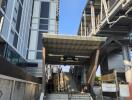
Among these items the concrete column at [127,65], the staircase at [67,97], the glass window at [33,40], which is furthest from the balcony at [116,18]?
the glass window at [33,40]

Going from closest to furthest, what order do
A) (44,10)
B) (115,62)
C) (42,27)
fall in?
(115,62)
(42,27)
(44,10)

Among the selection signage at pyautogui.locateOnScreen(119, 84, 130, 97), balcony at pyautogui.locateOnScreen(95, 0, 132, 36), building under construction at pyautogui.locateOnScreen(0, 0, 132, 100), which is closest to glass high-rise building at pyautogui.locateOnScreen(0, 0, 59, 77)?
building under construction at pyautogui.locateOnScreen(0, 0, 132, 100)

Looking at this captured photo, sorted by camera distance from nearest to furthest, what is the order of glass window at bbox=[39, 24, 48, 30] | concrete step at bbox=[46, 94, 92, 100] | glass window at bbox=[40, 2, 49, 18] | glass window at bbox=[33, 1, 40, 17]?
concrete step at bbox=[46, 94, 92, 100]
glass window at bbox=[39, 24, 48, 30]
glass window at bbox=[33, 1, 40, 17]
glass window at bbox=[40, 2, 49, 18]

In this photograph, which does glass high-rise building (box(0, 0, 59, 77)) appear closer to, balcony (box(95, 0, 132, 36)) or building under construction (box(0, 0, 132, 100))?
building under construction (box(0, 0, 132, 100))

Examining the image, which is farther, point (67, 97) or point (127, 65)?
point (127, 65)

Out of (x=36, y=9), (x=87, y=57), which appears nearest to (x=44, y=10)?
(x=36, y=9)

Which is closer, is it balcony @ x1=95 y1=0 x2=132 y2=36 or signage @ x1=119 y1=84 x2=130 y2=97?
signage @ x1=119 y1=84 x2=130 y2=97

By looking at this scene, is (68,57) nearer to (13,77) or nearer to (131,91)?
(131,91)

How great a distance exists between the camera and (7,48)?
33844 millimetres

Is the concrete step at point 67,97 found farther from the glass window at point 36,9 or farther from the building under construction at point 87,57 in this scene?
the glass window at point 36,9

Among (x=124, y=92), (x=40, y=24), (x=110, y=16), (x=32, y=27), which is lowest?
(x=124, y=92)

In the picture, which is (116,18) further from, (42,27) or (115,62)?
(42,27)

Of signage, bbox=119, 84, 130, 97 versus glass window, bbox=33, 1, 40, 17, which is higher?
glass window, bbox=33, 1, 40, 17

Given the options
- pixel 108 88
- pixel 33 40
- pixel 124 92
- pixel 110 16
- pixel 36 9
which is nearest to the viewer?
pixel 124 92
